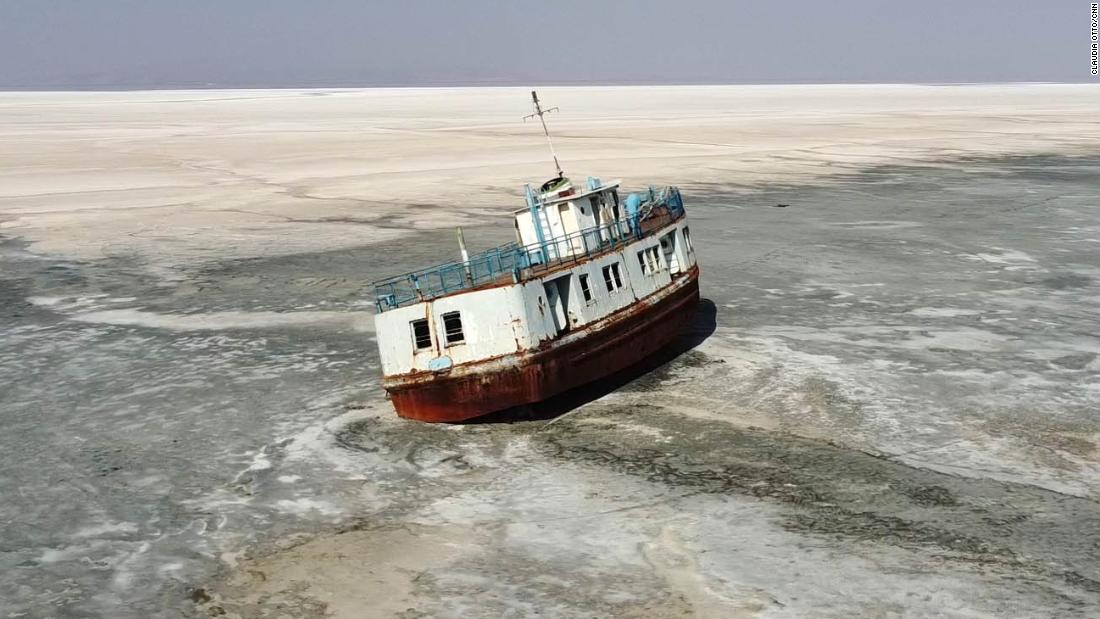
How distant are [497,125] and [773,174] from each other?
4510 cm

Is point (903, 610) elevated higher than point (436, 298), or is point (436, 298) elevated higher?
point (436, 298)

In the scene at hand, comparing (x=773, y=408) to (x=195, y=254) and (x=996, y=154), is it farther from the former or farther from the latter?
(x=996, y=154)

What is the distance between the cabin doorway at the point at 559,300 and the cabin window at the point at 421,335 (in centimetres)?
220

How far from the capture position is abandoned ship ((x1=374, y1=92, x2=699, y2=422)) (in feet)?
60.5

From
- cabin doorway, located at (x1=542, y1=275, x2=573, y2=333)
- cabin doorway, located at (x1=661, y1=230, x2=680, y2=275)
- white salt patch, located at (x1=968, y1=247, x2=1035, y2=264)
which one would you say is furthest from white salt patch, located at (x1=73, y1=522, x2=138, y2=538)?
white salt patch, located at (x1=968, y1=247, x2=1035, y2=264)

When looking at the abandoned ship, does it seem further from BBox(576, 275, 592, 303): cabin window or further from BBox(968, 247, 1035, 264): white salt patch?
BBox(968, 247, 1035, 264): white salt patch

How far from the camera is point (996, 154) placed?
63625 millimetres

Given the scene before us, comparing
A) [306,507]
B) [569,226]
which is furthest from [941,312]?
[306,507]

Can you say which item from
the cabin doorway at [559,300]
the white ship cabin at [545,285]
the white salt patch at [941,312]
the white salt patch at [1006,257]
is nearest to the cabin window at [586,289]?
the white ship cabin at [545,285]

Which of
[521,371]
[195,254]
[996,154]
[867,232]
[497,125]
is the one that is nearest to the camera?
[521,371]

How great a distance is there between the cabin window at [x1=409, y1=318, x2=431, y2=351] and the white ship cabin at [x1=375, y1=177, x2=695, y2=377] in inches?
0.7

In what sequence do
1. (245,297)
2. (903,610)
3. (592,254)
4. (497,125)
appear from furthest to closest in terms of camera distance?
(497,125), (245,297), (592,254), (903,610)

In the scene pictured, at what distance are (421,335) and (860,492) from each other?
752 cm

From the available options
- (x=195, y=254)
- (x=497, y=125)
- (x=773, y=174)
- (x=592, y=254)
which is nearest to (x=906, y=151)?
(x=773, y=174)
